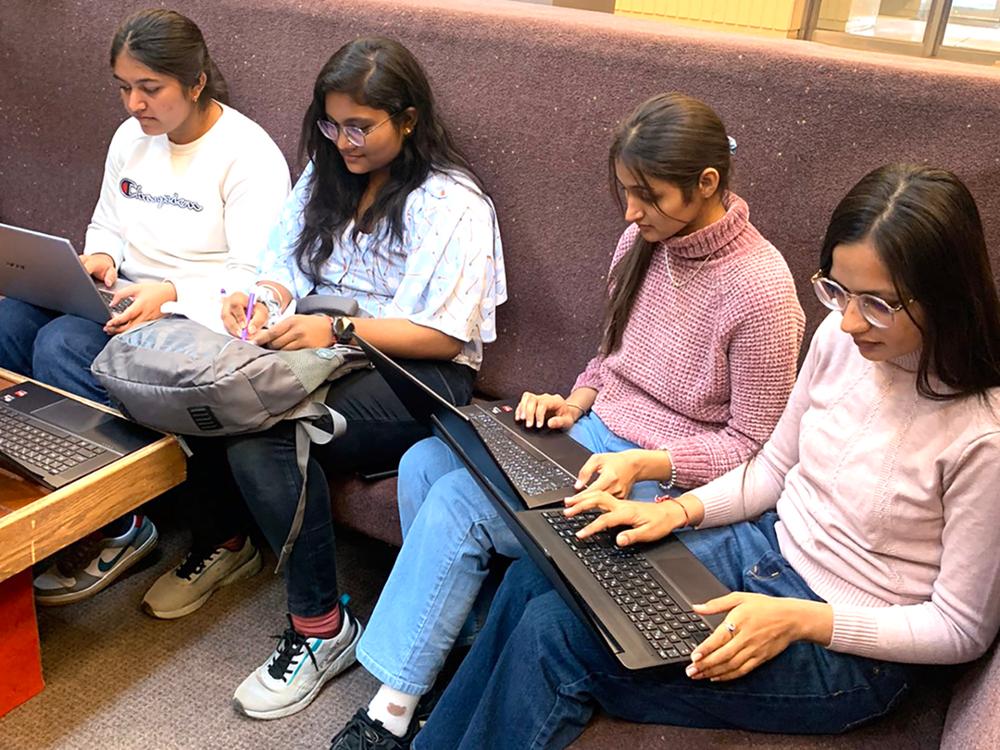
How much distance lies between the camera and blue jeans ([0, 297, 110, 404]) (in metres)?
1.68

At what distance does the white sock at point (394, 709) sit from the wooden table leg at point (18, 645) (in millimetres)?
596

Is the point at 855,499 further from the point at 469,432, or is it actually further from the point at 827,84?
the point at 827,84

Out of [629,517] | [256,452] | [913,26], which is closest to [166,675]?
[256,452]

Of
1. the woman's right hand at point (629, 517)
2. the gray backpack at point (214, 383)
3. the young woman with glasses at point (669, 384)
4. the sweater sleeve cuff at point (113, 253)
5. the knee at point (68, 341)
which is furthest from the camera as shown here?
the sweater sleeve cuff at point (113, 253)

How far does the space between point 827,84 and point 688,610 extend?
844 mm

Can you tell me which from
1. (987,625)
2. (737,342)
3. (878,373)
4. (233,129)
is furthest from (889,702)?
(233,129)

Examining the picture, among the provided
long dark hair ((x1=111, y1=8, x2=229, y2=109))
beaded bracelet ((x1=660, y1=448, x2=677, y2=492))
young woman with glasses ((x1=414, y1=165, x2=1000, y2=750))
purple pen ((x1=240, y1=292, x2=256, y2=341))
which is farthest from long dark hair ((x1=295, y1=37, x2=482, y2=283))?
young woman with glasses ((x1=414, y1=165, x2=1000, y2=750))

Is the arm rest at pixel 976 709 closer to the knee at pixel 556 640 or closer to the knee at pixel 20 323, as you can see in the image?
the knee at pixel 556 640

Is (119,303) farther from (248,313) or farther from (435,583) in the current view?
(435,583)

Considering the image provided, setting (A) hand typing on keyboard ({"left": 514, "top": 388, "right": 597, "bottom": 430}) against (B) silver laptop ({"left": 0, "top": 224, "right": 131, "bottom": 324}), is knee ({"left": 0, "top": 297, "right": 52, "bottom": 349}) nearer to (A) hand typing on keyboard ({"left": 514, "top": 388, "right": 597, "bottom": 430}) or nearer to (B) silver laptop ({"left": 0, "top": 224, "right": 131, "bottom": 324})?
(B) silver laptop ({"left": 0, "top": 224, "right": 131, "bottom": 324})

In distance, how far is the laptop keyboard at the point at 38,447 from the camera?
1374mm

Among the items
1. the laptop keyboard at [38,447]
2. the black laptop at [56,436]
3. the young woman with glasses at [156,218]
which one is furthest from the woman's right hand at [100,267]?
the laptop keyboard at [38,447]

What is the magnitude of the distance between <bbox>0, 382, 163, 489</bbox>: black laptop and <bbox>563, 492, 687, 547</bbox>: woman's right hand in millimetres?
724

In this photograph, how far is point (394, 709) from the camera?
1338 mm
